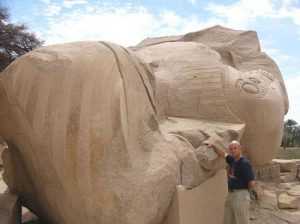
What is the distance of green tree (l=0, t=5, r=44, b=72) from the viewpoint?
36.4ft

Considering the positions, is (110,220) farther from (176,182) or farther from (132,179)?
(176,182)

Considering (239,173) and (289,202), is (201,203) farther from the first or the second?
(289,202)

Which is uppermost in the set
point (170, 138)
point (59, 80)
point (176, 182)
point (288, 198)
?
point (59, 80)

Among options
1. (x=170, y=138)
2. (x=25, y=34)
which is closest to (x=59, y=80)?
(x=170, y=138)

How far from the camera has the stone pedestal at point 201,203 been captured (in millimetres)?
3725

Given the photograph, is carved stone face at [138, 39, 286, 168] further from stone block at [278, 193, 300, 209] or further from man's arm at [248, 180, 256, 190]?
stone block at [278, 193, 300, 209]

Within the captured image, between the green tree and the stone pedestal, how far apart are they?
766 cm

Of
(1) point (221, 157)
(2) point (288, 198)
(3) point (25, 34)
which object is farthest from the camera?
(3) point (25, 34)

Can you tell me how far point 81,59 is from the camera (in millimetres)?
3473

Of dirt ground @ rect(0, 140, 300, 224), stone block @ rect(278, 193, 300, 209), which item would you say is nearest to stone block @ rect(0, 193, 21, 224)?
dirt ground @ rect(0, 140, 300, 224)

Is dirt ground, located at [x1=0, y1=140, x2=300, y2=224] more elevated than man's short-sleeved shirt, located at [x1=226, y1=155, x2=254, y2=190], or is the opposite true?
man's short-sleeved shirt, located at [x1=226, y1=155, x2=254, y2=190]

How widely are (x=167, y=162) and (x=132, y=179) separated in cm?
44

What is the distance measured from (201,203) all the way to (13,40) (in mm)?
8817

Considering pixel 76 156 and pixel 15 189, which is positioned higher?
pixel 76 156
